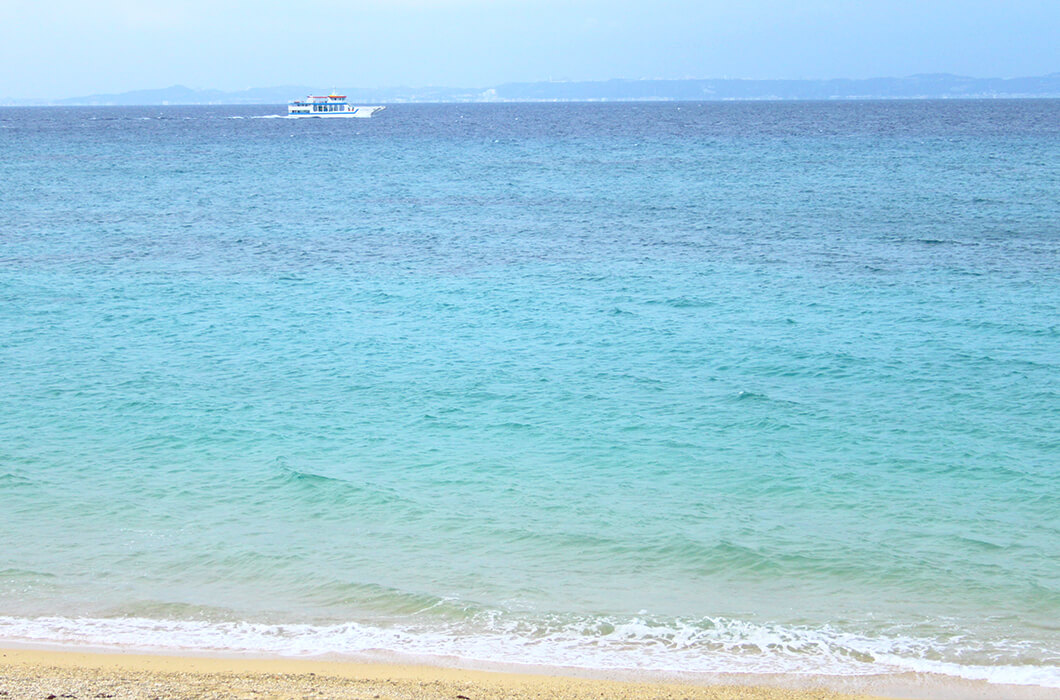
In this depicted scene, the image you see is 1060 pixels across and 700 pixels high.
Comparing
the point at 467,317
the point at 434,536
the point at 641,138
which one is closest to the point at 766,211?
the point at 467,317

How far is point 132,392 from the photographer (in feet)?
56.8

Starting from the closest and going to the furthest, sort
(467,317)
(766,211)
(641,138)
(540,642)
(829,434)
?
(540,642), (829,434), (467,317), (766,211), (641,138)

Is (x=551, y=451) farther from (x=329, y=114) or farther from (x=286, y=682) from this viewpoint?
(x=329, y=114)

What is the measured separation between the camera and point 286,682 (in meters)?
8.14

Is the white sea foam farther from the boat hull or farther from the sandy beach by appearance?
the boat hull

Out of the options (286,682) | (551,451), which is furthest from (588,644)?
(551,451)

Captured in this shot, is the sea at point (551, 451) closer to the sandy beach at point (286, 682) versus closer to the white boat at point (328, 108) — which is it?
the sandy beach at point (286, 682)

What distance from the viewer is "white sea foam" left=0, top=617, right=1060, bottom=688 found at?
8.66 meters

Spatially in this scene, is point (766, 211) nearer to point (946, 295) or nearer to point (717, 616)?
point (946, 295)

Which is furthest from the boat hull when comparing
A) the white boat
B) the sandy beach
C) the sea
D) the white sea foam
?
the sandy beach

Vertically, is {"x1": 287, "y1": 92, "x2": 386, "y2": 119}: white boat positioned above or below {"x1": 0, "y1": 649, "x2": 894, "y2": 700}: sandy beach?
above

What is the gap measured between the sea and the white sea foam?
0.12 ft

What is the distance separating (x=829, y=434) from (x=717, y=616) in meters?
5.93

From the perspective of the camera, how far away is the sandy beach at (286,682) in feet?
25.6
